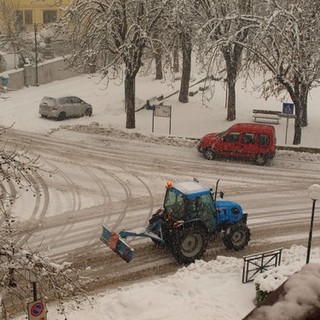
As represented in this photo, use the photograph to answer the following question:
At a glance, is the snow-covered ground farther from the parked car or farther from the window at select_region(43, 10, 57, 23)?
the window at select_region(43, 10, 57, 23)

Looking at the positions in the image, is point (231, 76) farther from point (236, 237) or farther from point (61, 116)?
point (236, 237)

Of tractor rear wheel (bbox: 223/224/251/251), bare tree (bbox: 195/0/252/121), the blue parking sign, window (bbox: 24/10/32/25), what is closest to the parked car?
bare tree (bbox: 195/0/252/121)

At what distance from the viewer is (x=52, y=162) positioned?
72.6ft

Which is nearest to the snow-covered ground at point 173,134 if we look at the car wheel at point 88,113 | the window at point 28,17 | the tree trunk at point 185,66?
the car wheel at point 88,113

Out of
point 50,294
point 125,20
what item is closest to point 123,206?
point 50,294

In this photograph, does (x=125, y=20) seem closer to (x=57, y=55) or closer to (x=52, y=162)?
(x=52, y=162)

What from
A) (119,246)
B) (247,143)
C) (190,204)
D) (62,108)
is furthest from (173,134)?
(119,246)

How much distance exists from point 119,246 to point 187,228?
182 cm

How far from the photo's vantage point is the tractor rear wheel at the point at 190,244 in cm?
1318

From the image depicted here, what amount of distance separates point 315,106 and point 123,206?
20.0 meters

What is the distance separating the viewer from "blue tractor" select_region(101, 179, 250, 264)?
13.2 meters

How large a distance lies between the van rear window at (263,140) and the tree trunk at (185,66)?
9230 mm

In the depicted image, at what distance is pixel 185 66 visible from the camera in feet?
106

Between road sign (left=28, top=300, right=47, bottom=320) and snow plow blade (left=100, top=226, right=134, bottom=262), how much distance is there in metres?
5.00
